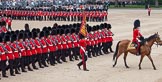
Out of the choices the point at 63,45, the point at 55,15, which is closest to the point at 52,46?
the point at 63,45

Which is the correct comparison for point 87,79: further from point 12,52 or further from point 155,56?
point 155,56

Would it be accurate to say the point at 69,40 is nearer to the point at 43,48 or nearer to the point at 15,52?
the point at 43,48

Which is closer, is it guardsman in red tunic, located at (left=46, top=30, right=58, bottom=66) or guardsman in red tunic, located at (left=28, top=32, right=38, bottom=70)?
guardsman in red tunic, located at (left=28, top=32, right=38, bottom=70)

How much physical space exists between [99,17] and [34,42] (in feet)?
87.1

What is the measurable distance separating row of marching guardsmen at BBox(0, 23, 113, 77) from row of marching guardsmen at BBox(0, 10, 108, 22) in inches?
870

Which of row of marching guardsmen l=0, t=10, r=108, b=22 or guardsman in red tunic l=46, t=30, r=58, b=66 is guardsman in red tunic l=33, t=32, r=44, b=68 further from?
row of marching guardsmen l=0, t=10, r=108, b=22

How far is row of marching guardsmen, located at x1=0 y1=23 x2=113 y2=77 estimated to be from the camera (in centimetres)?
1728

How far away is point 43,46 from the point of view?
1883 cm

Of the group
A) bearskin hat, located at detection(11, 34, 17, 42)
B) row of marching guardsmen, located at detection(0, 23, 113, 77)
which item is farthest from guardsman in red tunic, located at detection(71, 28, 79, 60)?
bearskin hat, located at detection(11, 34, 17, 42)

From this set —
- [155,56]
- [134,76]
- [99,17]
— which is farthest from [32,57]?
[99,17]

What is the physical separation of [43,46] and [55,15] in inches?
1109

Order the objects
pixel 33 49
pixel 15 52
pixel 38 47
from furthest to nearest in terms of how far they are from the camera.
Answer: pixel 38 47, pixel 33 49, pixel 15 52

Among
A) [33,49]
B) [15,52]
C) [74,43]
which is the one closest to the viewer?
[15,52]

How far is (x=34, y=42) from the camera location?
18453 millimetres
